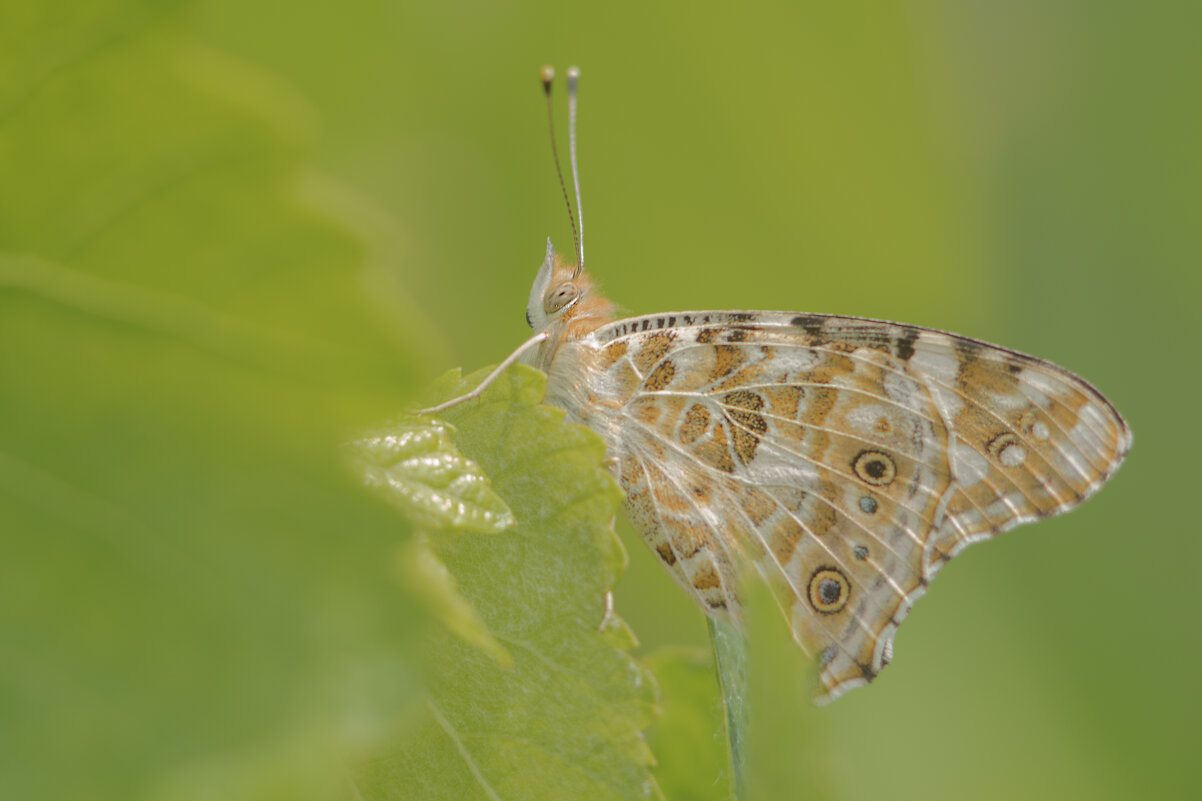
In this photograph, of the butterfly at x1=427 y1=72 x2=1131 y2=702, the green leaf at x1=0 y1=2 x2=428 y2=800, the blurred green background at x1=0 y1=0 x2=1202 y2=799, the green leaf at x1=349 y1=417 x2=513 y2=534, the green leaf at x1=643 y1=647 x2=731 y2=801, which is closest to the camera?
the green leaf at x1=0 y1=2 x2=428 y2=800

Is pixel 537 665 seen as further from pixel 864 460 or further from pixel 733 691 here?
pixel 864 460

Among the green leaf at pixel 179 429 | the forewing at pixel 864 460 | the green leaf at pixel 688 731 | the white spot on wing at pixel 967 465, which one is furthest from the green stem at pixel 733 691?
the white spot on wing at pixel 967 465

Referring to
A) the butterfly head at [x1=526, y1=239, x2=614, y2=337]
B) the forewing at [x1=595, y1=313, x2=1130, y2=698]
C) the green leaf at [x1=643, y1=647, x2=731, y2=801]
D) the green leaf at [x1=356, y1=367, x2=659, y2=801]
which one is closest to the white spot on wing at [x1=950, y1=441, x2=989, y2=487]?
the forewing at [x1=595, y1=313, x2=1130, y2=698]

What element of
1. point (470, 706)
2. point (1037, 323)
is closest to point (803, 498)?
point (470, 706)

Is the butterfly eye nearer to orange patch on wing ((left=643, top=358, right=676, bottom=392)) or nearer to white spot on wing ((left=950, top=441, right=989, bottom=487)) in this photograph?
orange patch on wing ((left=643, top=358, right=676, bottom=392))

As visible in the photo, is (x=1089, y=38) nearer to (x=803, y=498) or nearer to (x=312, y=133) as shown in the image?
(x=803, y=498)

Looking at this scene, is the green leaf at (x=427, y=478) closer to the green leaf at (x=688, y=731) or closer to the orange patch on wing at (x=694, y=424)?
the green leaf at (x=688, y=731)

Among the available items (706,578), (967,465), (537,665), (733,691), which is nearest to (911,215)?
(967,465)

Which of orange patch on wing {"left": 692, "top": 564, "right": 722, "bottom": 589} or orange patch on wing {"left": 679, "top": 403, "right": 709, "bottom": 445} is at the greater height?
orange patch on wing {"left": 679, "top": 403, "right": 709, "bottom": 445}
